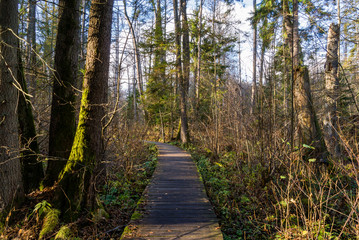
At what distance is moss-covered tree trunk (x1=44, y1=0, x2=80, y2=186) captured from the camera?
4730mm

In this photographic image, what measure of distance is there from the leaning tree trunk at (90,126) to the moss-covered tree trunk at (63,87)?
75 centimetres

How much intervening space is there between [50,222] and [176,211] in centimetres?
230

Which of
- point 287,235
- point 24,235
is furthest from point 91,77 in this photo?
point 287,235

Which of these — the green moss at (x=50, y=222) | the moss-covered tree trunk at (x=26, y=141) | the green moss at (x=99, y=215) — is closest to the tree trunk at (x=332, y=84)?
the green moss at (x=99, y=215)

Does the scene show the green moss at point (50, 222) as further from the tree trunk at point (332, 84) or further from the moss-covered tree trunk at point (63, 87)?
the tree trunk at point (332, 84)

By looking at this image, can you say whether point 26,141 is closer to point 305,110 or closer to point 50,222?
point 50,222

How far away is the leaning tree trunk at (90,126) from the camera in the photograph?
13.3 ft

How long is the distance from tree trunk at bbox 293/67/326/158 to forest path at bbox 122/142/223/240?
11.2ft

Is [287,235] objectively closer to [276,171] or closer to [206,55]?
[276,171]

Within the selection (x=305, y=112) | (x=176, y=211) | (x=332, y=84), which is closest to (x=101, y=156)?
(x=176, y=211)

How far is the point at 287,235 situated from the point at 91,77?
4266 mm

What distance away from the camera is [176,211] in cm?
461

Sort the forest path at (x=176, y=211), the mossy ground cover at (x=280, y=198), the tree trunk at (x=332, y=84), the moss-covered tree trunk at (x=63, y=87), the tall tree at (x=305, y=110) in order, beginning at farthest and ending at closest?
1. the tree trunk at (x=332, y=84)
2. the tall tree at (x=305, y=110)
3. the moss-covered tree trunk at (x=63, y=87)
4. the forest path at (x=176, y=211)
5. the mossy ground cover at (x=280, y=198)

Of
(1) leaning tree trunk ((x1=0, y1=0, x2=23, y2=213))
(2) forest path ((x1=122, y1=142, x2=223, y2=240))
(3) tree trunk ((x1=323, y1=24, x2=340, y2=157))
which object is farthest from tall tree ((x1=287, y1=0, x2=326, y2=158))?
(1) leaning tree trunk ((x1=0, y1=0, x2=23, y2=213))
